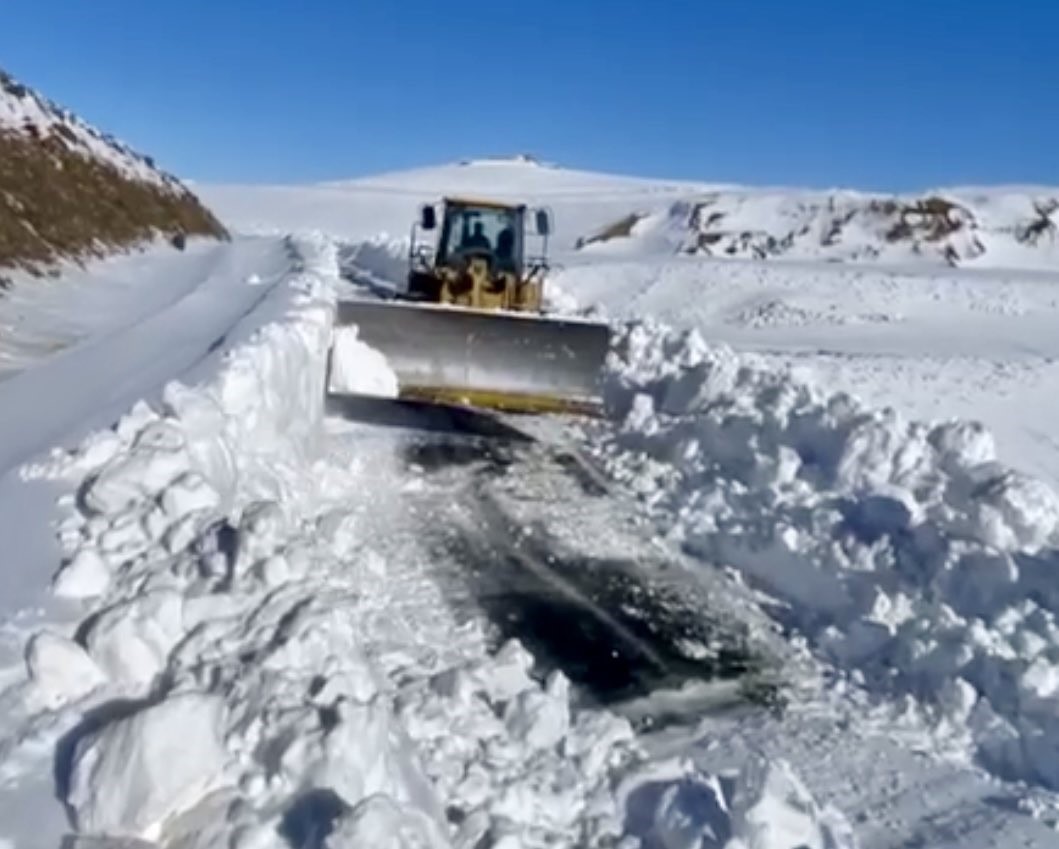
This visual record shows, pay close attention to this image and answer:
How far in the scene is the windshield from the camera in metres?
19.1

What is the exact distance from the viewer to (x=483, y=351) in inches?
601

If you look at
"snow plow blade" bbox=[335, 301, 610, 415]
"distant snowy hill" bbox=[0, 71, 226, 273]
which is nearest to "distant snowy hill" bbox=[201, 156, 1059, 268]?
"distant snowy hill" bbox=[0, 71, 226, 273]

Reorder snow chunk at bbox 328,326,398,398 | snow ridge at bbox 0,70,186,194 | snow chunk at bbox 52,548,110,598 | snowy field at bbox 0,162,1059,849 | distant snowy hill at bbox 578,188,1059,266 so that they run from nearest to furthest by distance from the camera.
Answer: snowy field at bbox 0,162,1059,849 < snow chunk at bbox 52,548,110,598 < snow chunk at bbox 328,326,398,398 < snow ridge at bbox 0,70,186,194 < distant snowy hill at bbox 578,188,1059,266

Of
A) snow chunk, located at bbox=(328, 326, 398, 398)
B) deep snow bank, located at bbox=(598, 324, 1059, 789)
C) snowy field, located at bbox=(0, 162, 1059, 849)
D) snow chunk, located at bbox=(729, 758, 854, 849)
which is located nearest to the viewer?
snowy field, located at bbox=(0, 162, 1059, 849)

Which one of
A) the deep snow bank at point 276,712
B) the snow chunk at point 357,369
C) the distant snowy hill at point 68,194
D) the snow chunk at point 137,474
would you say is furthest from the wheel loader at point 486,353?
the snow chunk at point 137,474

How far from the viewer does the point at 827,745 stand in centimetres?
614

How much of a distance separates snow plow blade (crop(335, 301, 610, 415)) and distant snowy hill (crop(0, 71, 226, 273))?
5526 mm

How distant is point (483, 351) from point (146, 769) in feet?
38.3

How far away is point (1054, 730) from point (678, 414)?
7.58 m

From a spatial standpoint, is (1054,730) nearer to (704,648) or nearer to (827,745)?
(827,745)

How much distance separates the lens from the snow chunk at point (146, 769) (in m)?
3.69

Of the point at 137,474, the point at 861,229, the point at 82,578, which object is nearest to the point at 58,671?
the point at 82,578

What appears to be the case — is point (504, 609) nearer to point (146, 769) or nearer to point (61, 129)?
point (146, 769)

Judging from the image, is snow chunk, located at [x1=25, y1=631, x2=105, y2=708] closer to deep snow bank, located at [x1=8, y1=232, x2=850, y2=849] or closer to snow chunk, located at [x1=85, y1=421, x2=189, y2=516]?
deep snow bank, located at [x1=8, y1=232, x2=850, y2=849]
